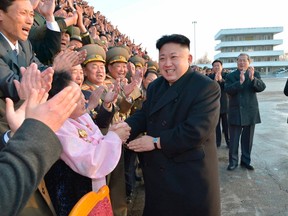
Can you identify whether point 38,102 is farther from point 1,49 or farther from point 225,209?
point 225,209

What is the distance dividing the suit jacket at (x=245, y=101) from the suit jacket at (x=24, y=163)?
4395 mm

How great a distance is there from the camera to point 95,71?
3.28 m

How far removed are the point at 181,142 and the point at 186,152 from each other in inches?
5.1

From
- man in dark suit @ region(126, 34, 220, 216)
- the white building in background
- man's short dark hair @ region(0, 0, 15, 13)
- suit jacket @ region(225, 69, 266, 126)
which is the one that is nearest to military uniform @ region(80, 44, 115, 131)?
man in dark suit @ region(126, 34, 220, 216)

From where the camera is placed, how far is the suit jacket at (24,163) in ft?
2.89

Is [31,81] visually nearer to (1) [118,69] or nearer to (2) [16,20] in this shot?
(2) [16,20]

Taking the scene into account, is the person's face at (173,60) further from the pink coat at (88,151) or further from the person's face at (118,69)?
the person's face at (118,69)

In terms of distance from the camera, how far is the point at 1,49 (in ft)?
6.68

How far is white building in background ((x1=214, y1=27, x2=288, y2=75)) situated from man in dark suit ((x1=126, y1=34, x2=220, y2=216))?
7268 centimetres

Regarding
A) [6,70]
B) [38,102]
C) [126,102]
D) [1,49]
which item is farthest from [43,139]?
[126,102]

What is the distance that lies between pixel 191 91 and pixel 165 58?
→ 34cm

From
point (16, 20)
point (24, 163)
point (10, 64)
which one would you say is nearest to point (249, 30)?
point (16, 20)

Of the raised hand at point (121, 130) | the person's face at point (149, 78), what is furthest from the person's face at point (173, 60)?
the person's face at point (149, 78)

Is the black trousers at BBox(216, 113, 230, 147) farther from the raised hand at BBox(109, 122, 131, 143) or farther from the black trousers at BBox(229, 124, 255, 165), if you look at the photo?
the raised hand at BBox(109, 122, 131, 143)
